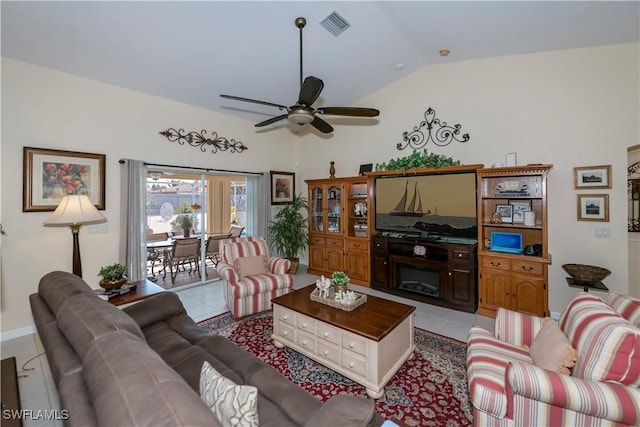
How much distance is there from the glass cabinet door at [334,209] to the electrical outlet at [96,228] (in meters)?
3.50

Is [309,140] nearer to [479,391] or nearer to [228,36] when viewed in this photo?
[228,36]

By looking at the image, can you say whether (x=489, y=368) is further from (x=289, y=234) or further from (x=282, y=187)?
(x=282, y=187)

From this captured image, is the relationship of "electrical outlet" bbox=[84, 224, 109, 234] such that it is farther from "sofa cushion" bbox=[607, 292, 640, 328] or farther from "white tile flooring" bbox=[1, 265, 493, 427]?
"sofa cushion" bbox=[607, 292, 640, 328]

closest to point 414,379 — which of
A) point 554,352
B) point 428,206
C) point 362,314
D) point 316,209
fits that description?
point 362,314

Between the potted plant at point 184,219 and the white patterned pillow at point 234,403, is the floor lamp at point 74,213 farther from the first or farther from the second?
the white patterned pillow at point 234,403

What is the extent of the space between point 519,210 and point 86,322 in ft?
14.8

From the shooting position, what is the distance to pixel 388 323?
2.31m

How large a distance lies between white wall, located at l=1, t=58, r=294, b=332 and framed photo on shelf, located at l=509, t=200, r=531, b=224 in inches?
199

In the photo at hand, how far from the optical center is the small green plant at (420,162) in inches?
160

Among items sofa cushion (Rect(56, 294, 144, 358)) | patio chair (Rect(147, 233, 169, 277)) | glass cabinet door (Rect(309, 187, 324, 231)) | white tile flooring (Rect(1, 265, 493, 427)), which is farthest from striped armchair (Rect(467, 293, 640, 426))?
patio chair (Rect(147, 233, 169, 277))

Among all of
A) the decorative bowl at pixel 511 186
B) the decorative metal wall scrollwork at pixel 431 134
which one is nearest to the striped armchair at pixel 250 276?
the decorative metal wall scrollwork at pixel 431 134

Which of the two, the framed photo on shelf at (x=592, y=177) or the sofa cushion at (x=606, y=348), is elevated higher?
the framed photo on shelf at (x=592, y=177)

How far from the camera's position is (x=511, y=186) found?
3.71m

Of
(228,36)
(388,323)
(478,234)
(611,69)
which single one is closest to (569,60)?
(611,69)
